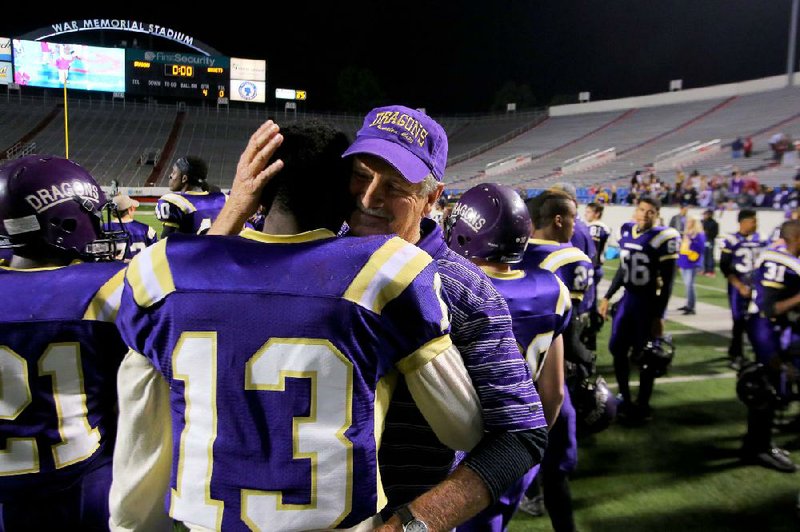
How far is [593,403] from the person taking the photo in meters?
3.46

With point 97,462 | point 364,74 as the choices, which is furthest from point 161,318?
point 364,74

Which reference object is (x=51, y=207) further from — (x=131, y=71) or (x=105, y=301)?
(x=131, y=71)

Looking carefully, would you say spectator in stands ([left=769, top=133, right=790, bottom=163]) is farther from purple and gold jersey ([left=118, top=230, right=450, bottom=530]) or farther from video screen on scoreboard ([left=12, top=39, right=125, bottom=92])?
video screen on scoreboard ([left=12, top=39, right=125, bottom=92])

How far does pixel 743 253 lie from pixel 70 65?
38.0 m

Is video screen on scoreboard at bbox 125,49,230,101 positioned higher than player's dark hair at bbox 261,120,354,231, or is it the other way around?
video screen on scoreboard at bbox 125,49,230,101

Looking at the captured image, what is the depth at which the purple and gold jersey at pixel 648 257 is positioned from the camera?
502 cm

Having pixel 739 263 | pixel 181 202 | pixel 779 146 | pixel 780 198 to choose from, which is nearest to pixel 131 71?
pixel 779 146

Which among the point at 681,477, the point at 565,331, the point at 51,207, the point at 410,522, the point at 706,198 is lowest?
the point at 681,477

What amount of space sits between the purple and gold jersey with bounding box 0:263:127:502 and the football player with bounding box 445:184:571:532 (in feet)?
4.37

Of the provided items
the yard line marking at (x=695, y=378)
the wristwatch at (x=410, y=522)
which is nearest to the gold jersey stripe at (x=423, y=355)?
the wristwatch at (x=410, y=522)

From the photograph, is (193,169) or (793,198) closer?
(193,169)

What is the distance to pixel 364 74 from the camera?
50094 millimetres

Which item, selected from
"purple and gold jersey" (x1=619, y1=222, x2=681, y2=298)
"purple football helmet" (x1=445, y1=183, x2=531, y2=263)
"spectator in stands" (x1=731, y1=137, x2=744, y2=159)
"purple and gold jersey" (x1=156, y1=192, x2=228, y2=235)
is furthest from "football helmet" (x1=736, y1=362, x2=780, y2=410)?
"spectator in stands" (x1=731, y1=137, x2=744, y2=159)

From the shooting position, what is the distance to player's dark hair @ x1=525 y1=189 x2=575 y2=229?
3994mm
